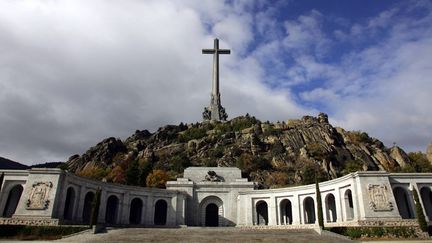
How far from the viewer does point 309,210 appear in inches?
1752

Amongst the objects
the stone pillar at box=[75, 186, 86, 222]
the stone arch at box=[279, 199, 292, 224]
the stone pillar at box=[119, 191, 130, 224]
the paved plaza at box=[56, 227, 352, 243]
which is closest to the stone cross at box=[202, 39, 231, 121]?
the stone arch at box=[279, 199, 292, 224]

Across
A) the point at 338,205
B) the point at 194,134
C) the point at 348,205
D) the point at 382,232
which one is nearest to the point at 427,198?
the point at 348,205

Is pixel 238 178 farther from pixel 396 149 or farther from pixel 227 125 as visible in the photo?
pixel 396 149

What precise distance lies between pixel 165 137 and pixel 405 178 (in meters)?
84.6

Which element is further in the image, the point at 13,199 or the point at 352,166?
the point at 352,166

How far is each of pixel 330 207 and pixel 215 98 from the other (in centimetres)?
6610

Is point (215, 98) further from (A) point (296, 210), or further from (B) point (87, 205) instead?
(B) point (87, 205)

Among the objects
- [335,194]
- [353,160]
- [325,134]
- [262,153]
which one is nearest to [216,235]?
[335,194]

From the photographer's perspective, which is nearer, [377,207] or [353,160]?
[377,207]

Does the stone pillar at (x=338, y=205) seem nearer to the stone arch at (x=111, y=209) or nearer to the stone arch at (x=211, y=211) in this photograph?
the stone arch at (x=211, y=211)

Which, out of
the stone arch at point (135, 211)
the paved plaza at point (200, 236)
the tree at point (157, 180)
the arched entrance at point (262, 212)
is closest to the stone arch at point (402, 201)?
the paved plaza at point (200, 236)

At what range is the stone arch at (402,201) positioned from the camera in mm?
35634

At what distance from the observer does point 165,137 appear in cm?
11131

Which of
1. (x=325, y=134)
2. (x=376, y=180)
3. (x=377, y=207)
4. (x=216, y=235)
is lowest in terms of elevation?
(x=216, y=235)
